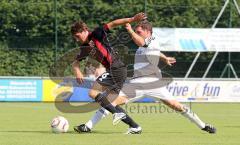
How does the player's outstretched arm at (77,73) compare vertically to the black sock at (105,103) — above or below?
above

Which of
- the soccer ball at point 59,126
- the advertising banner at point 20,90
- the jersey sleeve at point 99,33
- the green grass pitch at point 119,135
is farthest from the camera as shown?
the advertising banner at point 20,90

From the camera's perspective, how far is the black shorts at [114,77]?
1307cm

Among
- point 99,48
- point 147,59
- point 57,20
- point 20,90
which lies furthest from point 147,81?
point 57,20

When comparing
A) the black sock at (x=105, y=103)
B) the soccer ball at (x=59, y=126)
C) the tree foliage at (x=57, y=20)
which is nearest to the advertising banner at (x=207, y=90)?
the tree foliage at (x=57, y=20)

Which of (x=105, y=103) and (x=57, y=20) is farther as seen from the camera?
(x=57, y=20)

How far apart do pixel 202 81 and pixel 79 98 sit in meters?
4.97

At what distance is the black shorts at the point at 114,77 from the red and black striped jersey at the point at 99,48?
0.13 metres

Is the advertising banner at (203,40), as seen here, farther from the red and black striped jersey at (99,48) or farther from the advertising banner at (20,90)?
the red and black striped jersey at (99,48)

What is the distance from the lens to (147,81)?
43.9ft

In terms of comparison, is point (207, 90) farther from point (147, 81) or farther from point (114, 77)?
point (114, 77)

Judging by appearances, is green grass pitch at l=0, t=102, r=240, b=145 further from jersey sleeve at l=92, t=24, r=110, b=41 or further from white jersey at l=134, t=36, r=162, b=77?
jersey sleeve at l=92, t=24, r=110, b=41

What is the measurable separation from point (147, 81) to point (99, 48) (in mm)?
1226

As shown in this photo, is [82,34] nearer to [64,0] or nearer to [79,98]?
[79,98]

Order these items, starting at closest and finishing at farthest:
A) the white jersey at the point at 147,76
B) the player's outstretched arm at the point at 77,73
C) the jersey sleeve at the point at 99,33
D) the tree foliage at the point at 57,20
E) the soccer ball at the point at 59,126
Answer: the jersey sleeve at the point at 99,33, the player's outstretched arm at the point at 77,73, the soccer ball at the point at 59,126, the white jersey at the point at 147,76, the tree foliage at the point at 57,20
